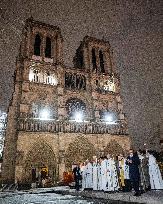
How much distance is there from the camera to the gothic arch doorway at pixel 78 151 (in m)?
23.3

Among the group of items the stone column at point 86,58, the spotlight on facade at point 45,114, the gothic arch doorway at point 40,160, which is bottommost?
the gothic arch doorway at point 40,160

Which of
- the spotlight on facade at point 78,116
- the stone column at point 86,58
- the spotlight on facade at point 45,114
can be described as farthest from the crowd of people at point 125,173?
the stone column at point 86,58

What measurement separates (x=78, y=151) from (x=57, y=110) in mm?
5148

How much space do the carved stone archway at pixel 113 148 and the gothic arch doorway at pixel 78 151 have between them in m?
1.89

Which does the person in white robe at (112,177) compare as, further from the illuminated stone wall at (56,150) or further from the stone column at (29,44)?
the stone column at (29,44)

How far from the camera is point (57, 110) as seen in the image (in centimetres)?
2512

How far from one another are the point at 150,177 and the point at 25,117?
15.9m

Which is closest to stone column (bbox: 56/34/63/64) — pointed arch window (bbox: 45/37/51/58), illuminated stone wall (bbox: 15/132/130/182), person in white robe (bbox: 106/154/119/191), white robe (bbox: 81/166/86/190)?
pointed arch window (bbox: 45/37/51/58)

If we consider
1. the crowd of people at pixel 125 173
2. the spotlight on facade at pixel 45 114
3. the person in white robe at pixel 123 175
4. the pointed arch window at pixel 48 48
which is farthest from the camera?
the pointed arch window at pixel 48 48

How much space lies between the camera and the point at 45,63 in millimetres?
27188

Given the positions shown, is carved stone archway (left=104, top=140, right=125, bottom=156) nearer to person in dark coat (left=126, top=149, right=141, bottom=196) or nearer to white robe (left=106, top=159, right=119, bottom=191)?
white robe (left=106, top=159, right=119, bottom=191)

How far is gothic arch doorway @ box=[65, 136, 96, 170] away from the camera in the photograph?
76.4 ft

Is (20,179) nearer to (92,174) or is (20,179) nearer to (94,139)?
(94,139)

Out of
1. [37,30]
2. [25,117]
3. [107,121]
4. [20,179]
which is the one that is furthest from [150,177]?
[37,30]
